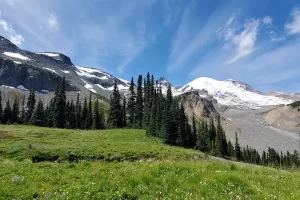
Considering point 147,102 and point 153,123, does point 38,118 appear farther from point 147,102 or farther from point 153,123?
point 153,123

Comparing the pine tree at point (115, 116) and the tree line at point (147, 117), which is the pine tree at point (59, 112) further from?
the pine tree at point (115, 116)

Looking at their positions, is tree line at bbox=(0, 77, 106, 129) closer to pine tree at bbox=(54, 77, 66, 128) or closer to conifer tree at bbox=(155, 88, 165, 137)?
pine tree at bbox=(54, 77, 66, 128)

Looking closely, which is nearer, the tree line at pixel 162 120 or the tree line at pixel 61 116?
the tree line at pixel 162 120

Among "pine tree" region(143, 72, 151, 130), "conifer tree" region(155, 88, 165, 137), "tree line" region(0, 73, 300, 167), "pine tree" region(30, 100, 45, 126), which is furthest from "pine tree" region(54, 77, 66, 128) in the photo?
"conifer tree" region(155, 88, 165, 137)

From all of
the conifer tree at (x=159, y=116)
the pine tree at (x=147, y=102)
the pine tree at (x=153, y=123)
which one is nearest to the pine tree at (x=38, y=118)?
the pine tree at (x=147, y=102)

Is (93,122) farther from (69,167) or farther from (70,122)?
(69,167)

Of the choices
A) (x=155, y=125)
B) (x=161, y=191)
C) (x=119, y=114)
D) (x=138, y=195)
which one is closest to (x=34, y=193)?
(x=138, y=195)

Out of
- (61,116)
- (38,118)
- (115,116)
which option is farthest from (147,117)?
(38,118)

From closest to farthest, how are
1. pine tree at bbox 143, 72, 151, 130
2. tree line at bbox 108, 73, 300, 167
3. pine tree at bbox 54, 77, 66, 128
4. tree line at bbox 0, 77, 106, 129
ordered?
tree line at bbox 108, 73, 300, 167
pine tree at bbox 143, 72, 151, 130
pine tree at bbox 54, 77, 66, 128
tree line at bbox 0, 77, 106, 129

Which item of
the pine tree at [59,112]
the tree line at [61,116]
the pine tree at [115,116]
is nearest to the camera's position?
the pine tree at [59,112]

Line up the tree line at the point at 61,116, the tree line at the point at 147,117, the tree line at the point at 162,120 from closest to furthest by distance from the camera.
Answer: the tree line at the point at 162,120 → the tree line at the point at 147,117 → the tree line at the point at 61,116

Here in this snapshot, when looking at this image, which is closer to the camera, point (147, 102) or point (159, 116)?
point (159, 116)

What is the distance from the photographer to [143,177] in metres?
11.5

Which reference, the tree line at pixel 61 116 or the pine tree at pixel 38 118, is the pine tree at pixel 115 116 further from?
the pine tree at pixel 38 118
